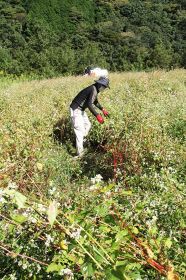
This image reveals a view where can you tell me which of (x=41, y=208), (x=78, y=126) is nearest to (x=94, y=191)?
(x=41, y=208)

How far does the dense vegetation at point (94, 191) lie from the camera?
2059 mm

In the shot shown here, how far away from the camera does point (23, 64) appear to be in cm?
3556

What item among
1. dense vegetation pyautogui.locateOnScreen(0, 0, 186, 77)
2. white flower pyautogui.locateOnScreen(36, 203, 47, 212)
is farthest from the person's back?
dense vegetation pyautogui.locateOnScreen(0, 0, 186, 77)

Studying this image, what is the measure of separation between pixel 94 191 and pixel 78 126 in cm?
517

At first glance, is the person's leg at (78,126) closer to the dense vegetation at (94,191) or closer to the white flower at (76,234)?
the dense vegetation at (94,191)

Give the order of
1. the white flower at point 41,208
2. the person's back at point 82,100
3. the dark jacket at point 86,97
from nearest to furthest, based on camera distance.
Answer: the white flower at point 41,208
the dark jacket at point 86,97
the person's back at point 82,100

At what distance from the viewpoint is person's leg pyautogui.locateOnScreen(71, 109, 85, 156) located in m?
7.64

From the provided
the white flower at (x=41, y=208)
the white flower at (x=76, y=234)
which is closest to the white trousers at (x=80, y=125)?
the white flower at (x=41, y=208)

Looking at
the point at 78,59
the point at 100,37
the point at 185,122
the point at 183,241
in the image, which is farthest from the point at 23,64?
the point at 183,241

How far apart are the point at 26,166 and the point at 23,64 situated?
103 ft

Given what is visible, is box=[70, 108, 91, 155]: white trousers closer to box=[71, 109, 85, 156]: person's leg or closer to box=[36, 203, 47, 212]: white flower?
box=[71, 109, 85, 156]: person's leg

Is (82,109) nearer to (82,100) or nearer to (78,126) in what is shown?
(82,100)

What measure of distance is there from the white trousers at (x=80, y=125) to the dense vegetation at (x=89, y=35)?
60.3ft

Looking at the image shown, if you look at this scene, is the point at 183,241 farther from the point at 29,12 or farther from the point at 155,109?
the point at 29,12
